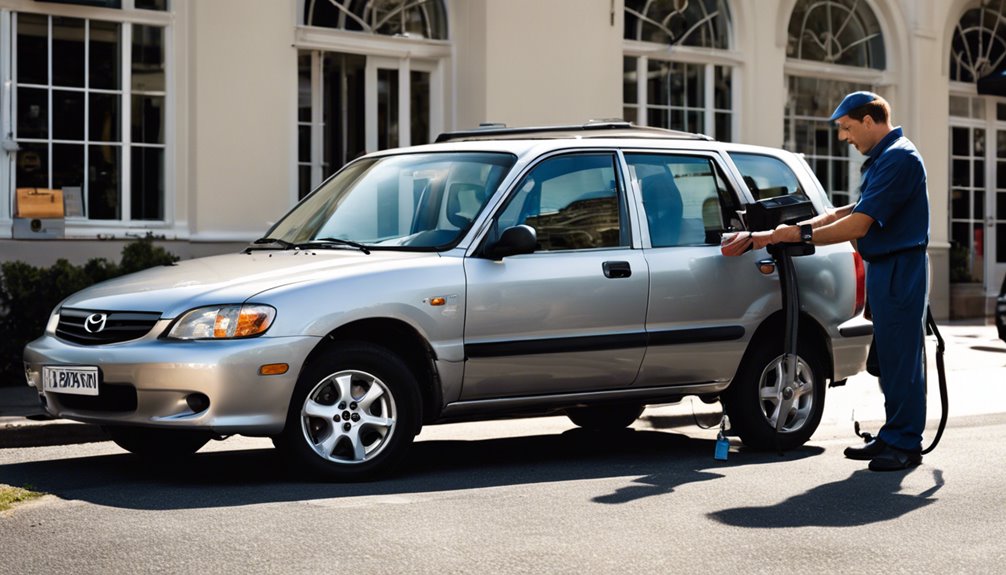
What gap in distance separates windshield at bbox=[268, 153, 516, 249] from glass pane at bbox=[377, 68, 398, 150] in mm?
7230

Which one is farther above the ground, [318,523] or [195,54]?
[195,54]

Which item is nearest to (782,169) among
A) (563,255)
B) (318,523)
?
(563,255)

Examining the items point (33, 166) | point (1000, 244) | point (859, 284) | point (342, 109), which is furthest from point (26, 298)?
point (1000, 244)

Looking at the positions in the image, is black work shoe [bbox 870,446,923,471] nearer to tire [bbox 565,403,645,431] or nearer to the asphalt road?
the asphalt road

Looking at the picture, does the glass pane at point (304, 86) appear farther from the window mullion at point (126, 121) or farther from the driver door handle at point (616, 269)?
the driver door handle at point (616, 269)

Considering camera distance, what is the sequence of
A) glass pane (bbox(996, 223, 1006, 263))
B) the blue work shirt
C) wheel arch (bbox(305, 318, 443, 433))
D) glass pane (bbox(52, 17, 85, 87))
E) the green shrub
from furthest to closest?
glass pane (bbox(996, 223, 1006, 263))
glass pane (bbox(52, 17, 85, 87))
the green shrub
the blue work shirt
wheel arch (bbox(305, 318, 443, 433))

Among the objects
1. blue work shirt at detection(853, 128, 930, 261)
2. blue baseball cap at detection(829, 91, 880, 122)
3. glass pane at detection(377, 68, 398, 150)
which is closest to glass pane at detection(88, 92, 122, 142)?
glass pane at detection(377, 68, 398, 150)

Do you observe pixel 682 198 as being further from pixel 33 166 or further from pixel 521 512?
pixel 33 166

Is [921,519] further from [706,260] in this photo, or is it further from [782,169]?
[782,169]

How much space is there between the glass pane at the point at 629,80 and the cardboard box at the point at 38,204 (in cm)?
674

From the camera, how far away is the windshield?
25.7 feet

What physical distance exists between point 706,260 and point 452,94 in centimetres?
801

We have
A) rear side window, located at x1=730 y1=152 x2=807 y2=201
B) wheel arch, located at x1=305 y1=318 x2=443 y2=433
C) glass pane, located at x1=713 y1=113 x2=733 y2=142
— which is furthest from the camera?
glass pane, located at x1=713 y1=113 x2=733 y2=142

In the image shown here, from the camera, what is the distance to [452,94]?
1605 cm
